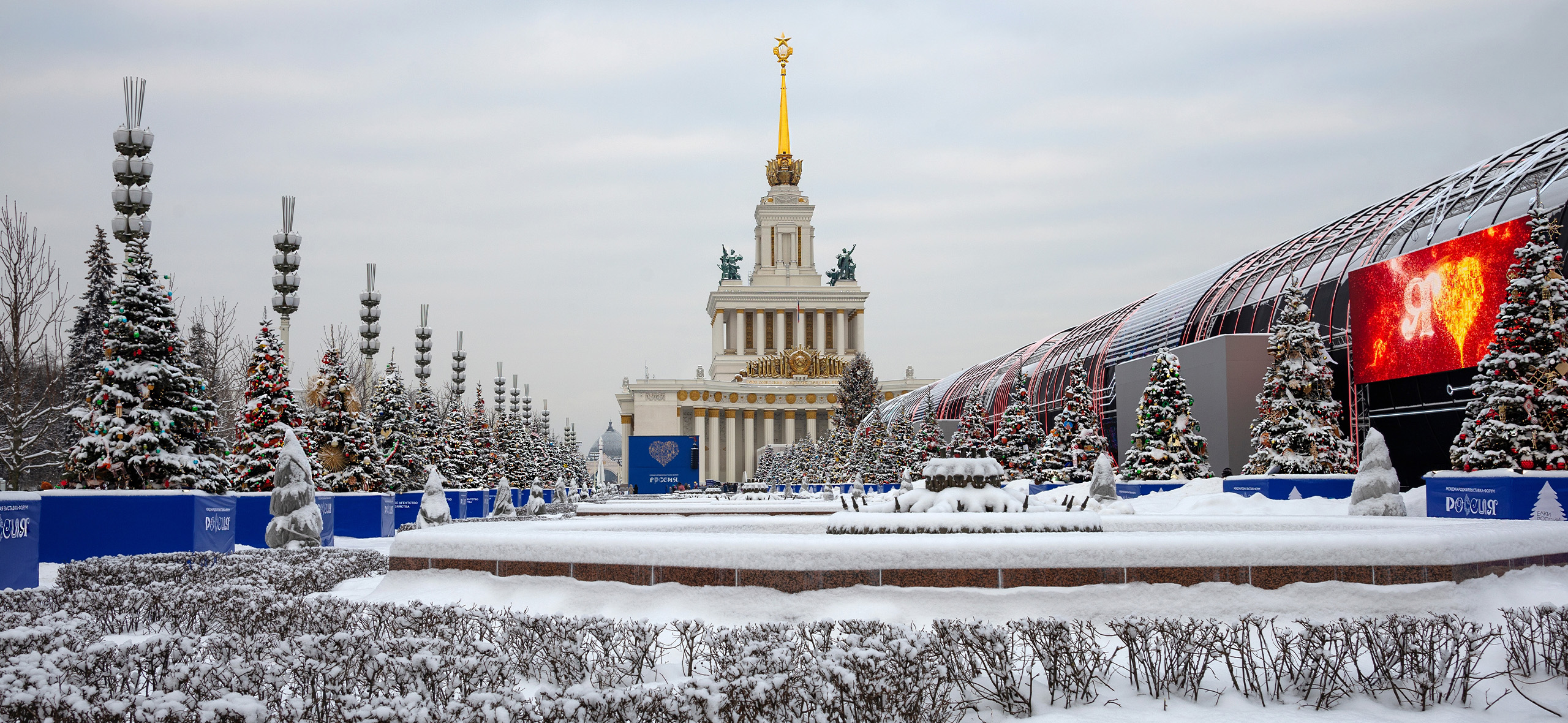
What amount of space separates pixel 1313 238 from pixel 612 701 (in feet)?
128

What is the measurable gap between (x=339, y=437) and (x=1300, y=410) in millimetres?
29540

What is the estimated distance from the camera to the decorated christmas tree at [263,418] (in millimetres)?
29906

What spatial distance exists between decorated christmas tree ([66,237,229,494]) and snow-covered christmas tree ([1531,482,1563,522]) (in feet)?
91.7

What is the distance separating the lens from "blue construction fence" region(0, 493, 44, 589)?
13.8m

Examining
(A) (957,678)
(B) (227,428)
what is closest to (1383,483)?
(A) (957,678)

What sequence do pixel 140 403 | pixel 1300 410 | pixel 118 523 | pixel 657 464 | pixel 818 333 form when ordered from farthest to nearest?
pixel 818 333
pixel 657 464
pixel 1300 410
pixel 140 403
pixel 118 523

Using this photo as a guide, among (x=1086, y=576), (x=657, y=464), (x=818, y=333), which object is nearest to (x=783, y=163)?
(x=818, y=333)

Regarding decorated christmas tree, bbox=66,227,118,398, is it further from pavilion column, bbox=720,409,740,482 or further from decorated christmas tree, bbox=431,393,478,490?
pavilion column, bbox=720,409,740,482

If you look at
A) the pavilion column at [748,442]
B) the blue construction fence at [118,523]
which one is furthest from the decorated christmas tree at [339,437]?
the pavilion column at [748,442]

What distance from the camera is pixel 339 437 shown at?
34.5 meters

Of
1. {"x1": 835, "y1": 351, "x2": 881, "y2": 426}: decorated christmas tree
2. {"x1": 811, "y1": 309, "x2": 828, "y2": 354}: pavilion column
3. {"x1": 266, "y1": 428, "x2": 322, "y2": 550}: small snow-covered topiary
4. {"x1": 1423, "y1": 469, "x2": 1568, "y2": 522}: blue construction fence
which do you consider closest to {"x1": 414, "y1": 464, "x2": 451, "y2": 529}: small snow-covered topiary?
{"x1": 266, "y1": 428, "x2": 322, "y2": 550}: small snow-covered topiary

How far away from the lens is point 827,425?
440ft

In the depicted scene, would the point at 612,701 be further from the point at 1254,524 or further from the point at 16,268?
the point at 16,268

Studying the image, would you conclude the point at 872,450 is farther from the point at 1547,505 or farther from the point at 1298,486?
the point at 1547,505
